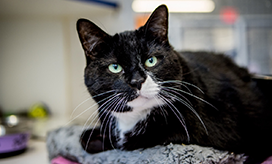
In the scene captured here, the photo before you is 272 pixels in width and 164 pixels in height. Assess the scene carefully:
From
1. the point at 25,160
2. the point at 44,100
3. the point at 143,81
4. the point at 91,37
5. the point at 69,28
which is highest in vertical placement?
the point at 69,28

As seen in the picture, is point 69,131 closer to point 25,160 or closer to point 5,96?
point 25,160

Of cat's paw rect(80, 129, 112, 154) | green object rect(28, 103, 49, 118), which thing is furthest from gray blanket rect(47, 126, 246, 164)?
green object rect(28, 103, 49, 118)

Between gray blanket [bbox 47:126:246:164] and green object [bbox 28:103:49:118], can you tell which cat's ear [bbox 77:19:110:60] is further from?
green object [bbox 28:103:49:118]

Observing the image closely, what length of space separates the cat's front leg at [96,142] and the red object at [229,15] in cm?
95

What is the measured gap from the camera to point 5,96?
4.52 feet

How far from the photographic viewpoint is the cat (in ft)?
2.18

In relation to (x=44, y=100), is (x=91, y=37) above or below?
above

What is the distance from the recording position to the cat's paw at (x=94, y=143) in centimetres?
76

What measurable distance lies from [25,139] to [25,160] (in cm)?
12

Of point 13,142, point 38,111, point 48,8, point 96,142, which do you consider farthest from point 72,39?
point 96,142

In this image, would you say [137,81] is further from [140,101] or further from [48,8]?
[48,8]

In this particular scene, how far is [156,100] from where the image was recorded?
2.16 ft

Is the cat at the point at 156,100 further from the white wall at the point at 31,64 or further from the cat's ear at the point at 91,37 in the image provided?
the white wall at the point at 31,64

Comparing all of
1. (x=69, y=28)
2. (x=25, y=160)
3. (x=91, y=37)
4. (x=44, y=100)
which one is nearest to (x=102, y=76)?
(x=91, y=37)
